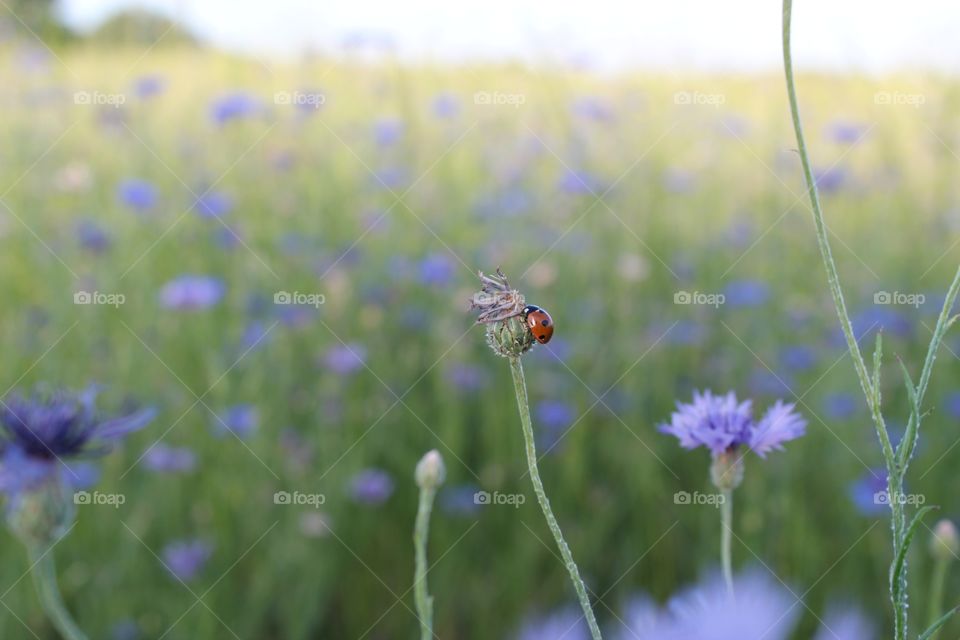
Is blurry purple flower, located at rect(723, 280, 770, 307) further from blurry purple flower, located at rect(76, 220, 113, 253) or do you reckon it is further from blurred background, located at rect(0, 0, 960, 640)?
blurry purple flower, located at rect(76, 220, 113, 253)

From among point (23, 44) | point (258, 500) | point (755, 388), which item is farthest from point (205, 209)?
point (23, 44)

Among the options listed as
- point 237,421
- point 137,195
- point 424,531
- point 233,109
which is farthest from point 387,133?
point 424,531

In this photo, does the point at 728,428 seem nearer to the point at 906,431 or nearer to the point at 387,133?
the point at 906,431

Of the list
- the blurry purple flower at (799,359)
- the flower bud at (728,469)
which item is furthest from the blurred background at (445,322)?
the flower bud at (728,469)

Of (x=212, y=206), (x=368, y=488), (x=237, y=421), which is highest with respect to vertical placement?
(x=212, y=206)

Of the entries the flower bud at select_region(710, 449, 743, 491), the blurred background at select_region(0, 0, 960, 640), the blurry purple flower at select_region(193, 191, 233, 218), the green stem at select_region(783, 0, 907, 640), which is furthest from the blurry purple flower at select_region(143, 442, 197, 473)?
the green stem at select_region(783, 0, 907, 640)

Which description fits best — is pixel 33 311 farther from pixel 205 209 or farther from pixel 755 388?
pixel 755 388
